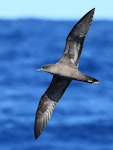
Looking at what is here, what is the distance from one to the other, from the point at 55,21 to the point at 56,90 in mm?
55407

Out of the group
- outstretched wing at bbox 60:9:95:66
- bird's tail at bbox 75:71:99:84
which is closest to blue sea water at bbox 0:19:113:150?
outstretched wing at bbox 60:9:95:66

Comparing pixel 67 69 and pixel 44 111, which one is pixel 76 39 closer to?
pixel 67 69

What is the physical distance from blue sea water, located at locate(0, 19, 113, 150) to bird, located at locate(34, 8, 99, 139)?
14.9m

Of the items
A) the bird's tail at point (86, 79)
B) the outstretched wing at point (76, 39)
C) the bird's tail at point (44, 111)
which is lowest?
the bird's tail at point (44, 111)

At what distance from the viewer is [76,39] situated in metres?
13.5

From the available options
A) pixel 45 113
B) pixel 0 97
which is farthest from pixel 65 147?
pixel 45 113

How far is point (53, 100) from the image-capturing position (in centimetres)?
1426

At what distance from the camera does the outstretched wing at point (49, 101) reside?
14109 mm

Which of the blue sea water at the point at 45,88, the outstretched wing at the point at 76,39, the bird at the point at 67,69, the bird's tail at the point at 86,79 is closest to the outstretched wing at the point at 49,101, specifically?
the bird at the point at 67,69

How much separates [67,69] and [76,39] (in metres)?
0.54

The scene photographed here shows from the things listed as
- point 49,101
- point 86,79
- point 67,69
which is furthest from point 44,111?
point 86,79

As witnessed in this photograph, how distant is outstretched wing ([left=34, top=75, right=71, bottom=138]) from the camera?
1411 centimetres

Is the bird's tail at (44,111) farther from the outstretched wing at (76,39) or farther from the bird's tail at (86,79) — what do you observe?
the bird's tail at (86,79)

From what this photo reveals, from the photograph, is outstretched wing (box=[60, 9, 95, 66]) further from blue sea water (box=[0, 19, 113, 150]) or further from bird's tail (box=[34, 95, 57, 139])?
blue sea water (box=[0, 19, 113, 150])
